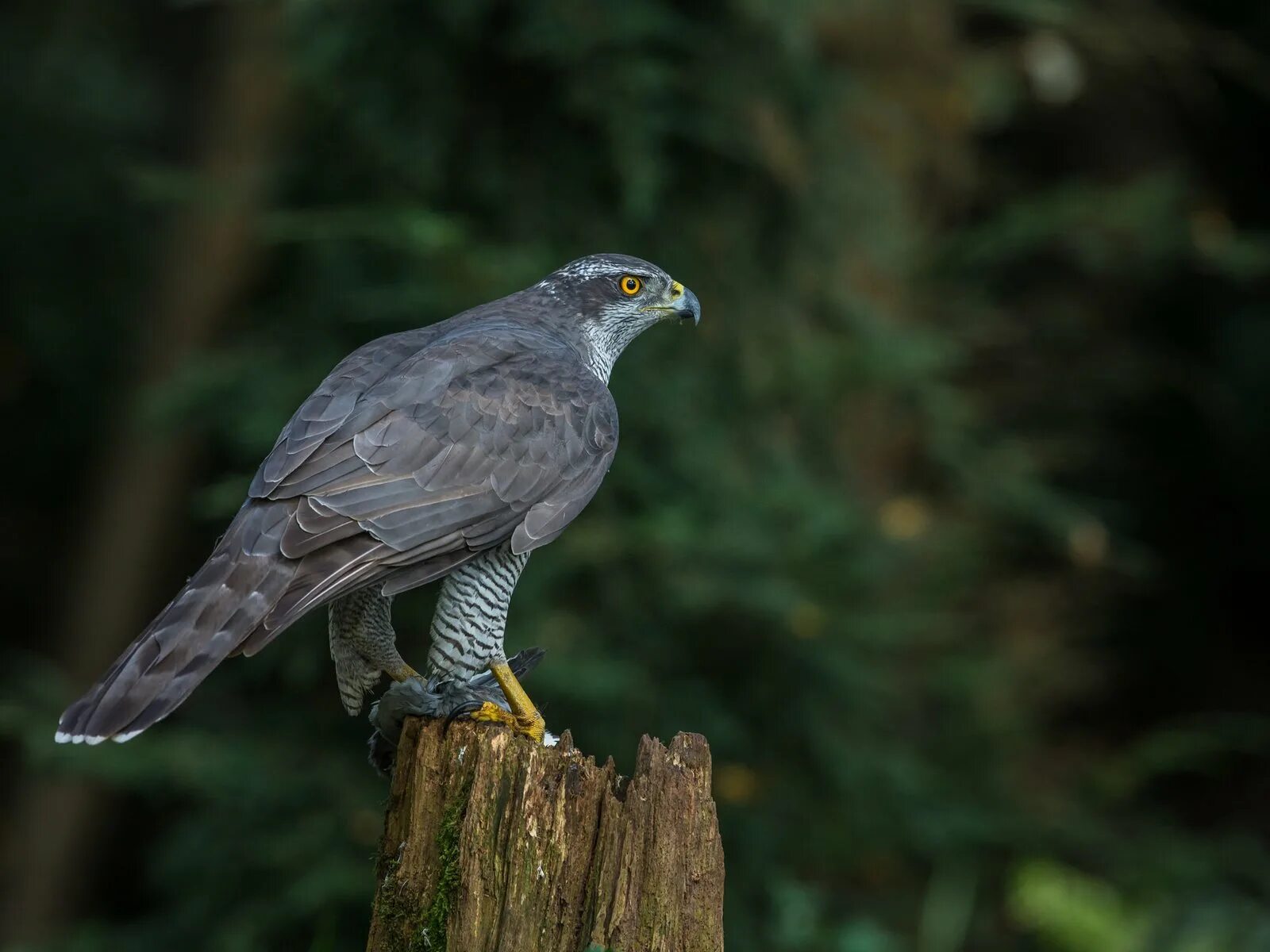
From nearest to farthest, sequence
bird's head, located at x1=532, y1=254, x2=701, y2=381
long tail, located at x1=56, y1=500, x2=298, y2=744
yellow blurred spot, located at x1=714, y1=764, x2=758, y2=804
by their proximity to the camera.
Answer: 1. long tail, located at x1=56, y1=500, x2=298, y2=744
2. bird's head, located at x1=532, y1=254, x2=701, y2=381
3. yellow blurred spot, located at x1=714, y1=764, x2=758, y2=804

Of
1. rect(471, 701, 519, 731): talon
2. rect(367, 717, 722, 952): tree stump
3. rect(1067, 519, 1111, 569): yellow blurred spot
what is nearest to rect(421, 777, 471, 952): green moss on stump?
rect(367, 717, 722, 952): tree stump

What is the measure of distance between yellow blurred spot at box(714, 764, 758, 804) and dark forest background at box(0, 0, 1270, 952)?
0.01 metres

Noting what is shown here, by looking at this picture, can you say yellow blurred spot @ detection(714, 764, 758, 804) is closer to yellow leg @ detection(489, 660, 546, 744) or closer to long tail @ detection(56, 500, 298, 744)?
yellow leg @ detection(489, 660, 546, 744)

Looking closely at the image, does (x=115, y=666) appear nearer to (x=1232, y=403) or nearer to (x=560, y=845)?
(x=560, y=845)

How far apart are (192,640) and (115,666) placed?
161 mm

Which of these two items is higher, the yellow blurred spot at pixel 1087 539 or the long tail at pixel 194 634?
the yellow blurred spot at pixel 1087 539

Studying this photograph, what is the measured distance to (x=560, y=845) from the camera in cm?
307

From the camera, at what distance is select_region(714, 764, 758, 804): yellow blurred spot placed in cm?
597

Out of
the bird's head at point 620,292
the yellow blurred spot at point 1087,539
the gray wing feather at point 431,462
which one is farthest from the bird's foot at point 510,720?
the yellow blurred spot at point 1087,539

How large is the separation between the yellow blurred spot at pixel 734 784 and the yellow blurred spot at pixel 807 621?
1.97ft

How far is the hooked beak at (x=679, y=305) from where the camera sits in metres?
4.45

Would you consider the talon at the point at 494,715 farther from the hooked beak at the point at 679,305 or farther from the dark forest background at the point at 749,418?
the hooked beak at the point at 679,305

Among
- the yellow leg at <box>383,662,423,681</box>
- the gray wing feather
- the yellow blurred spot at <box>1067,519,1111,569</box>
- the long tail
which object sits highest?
the yellow blurred spot at <box>1067,519,1111,569</box>

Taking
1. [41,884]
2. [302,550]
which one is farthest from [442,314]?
[41,884]
